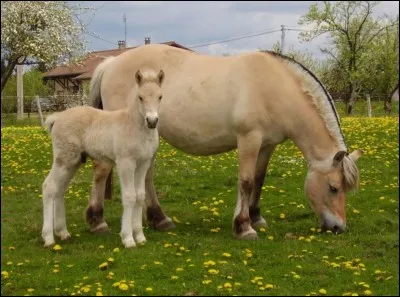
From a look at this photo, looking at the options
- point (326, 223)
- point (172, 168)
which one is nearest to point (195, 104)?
point (326, 223)

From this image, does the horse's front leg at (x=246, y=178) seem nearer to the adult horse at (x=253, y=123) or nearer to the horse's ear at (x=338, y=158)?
the adult horse at (x=253, y=123)

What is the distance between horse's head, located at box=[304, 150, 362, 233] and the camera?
8.59 meters

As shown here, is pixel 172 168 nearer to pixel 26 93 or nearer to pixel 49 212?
pixel 49 212

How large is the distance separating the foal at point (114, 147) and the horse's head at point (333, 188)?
259cm

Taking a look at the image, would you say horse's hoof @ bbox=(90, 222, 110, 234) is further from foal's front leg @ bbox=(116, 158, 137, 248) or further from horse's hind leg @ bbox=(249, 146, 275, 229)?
horse's hind leg @ bbox=(249, 146, 275, 229)

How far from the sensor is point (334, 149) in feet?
28.6

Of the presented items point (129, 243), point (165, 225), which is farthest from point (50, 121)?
point (165, 225)

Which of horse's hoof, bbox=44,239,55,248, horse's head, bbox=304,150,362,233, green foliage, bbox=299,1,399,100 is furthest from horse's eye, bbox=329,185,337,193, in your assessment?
green foliage, bbox=299,1,399,100

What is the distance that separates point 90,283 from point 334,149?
4327 millimetres

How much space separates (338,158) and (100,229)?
3788mm

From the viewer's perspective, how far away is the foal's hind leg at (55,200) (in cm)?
799

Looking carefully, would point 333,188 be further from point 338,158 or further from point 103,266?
point 103,266

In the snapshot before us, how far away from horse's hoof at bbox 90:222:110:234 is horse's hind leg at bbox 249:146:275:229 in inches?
94.4

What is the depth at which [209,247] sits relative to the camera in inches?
311
